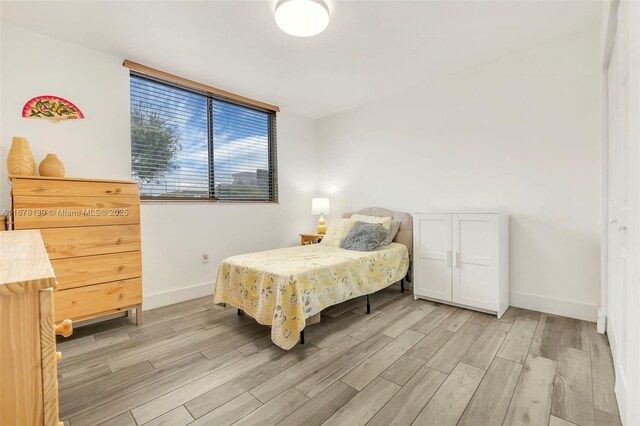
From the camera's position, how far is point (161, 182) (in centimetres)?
301

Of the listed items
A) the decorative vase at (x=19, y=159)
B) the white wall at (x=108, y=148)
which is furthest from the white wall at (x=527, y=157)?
the decorative vase at (x=19, y=159)

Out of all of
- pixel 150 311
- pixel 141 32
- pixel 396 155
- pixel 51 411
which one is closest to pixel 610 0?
pixel 396 155

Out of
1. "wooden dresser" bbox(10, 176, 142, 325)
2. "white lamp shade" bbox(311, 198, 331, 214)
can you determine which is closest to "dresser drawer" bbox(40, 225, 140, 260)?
"wooden dresser" bbox(10, 176, 142, 325)

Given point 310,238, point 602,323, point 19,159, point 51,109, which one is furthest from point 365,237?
point 51,109

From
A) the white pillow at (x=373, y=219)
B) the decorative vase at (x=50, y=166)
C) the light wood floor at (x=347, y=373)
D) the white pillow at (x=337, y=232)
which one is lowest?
the light wood floor at (x=347, y=373)

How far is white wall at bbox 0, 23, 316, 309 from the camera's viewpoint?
221 cm

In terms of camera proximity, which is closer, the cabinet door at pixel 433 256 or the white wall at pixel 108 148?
the white wall at pixel 108 148

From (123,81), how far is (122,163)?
78 cm

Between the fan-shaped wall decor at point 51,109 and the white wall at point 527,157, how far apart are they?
10.9 ft

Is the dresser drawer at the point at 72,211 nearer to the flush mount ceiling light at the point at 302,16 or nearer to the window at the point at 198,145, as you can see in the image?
the window at the point at 198,145

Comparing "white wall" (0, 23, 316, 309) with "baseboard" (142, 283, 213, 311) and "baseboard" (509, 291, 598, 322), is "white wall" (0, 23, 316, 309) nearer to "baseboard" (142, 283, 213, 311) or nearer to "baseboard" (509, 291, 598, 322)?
"baseboard" (142, 283, 213, 311)

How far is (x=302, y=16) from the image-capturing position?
1.98m

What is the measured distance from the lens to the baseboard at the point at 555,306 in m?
2.38

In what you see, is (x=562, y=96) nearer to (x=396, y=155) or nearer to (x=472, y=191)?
(x=472, y=191)
